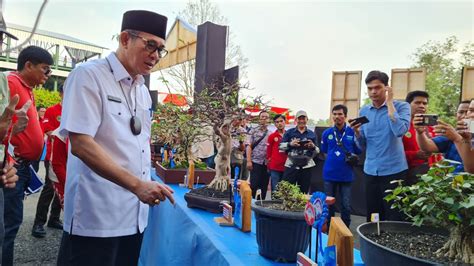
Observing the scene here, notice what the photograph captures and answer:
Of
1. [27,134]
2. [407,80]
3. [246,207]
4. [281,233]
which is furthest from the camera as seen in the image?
[407,80]

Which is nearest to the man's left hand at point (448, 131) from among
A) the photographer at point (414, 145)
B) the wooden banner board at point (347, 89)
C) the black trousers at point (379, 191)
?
the black trousers at point (379, 191)

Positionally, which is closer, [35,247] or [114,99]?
[114,99]

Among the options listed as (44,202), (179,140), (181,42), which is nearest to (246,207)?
(179,140)

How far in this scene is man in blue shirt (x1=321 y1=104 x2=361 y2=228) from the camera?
12.3 feet

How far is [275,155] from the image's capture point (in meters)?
4.73

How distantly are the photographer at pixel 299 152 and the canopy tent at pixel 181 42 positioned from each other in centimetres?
186

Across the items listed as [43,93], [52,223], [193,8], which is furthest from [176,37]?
[43,93]

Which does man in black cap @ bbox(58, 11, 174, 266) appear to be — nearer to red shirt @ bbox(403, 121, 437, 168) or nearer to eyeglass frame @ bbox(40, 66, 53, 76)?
eyeglass frame @ bbox(40, 66, 53, 76)

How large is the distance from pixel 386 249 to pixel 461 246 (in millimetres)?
212

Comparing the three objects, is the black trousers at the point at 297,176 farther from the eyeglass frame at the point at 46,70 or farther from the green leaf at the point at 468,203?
the green leaf at the point at 468,203

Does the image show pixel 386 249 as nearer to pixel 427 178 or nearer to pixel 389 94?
pixel 427 178

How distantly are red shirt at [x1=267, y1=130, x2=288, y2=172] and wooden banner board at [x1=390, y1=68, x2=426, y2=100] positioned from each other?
2.88 meters

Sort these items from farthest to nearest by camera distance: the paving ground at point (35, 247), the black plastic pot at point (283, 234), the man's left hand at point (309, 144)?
the man's left hand at point (309, 144) → the paving ground at point (35, 247) → the black plastic pot at point (283, 234)

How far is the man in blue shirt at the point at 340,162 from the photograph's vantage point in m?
3.76
